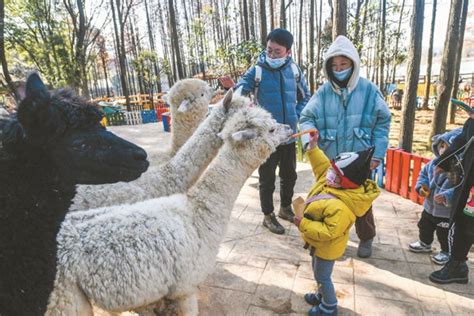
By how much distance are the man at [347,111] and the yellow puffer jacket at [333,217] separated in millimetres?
505

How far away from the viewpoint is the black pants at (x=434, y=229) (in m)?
2.81

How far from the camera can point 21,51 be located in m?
12.9

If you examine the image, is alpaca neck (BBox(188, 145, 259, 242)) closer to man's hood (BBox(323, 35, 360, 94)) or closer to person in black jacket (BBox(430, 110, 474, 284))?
man's hood (BBox(323, 35, 360, 94))

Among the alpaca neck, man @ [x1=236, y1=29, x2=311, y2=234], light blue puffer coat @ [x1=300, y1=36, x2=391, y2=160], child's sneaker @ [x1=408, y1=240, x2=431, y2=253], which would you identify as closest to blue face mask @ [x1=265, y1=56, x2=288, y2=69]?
man @ [x1=236, y1=29, x2=311, y2=234]

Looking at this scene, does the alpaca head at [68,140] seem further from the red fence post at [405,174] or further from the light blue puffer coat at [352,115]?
the red fence post at [405,174]

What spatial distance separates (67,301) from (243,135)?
4.29 ft

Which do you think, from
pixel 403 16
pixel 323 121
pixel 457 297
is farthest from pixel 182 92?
pixel 403 16

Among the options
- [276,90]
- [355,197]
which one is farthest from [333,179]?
[276,90]

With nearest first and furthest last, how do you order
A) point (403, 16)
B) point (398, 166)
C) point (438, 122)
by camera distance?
1. point (398, 166)
2. point (438, 122)
3. point (403, 16)

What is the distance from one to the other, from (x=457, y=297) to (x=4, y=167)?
297 cm

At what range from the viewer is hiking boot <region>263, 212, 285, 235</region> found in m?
3.52

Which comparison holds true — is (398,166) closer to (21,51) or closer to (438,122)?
(438,122)

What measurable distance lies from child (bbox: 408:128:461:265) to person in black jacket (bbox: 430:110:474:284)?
0.71ft

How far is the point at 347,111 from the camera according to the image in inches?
102
